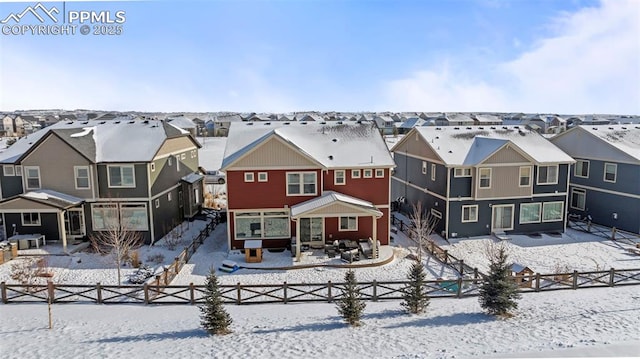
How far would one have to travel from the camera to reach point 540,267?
2269cm

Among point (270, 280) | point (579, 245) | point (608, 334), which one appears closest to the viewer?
point (608, 334)

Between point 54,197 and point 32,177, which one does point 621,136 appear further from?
point 32,177

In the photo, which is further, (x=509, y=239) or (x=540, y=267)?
(x=509, y=239)

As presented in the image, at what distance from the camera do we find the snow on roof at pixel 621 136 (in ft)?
97.3

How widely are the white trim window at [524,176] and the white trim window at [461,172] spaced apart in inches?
137

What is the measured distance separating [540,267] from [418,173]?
1137cm

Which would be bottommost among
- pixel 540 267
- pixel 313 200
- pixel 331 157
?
pixel 540 267

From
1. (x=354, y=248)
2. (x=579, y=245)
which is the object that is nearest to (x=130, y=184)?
(x=354, y=248)

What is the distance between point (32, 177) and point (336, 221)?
1788cm

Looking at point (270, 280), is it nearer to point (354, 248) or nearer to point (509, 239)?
point (354, 248)

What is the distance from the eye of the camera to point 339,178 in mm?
25578

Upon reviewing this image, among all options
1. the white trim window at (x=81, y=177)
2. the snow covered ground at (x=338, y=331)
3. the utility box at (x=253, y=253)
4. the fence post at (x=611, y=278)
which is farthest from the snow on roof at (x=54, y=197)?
the fence post at (x=611, y=278)

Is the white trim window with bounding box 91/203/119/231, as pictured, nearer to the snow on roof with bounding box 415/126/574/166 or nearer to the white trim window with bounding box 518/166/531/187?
the snow on roof with bounding box 415/126/574/166

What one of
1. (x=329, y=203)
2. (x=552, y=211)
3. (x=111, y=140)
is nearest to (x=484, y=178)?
(x=552, y=211)
